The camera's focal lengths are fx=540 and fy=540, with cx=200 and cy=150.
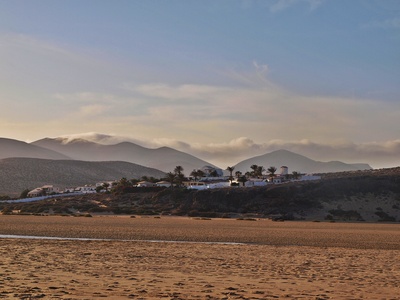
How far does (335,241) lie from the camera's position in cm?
3453

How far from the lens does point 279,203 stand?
74312 millimetres

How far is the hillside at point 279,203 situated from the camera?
6975cm

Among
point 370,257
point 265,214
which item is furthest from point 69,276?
point 265,214

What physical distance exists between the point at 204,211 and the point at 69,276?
60.3 metres

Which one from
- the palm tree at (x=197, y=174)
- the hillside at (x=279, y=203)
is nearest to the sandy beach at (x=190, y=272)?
the hillside at (x=279, y=203)

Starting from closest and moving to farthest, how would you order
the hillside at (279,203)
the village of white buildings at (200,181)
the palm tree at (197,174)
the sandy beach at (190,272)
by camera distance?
1. the sandy beach at (190,272)
2. the hillside at (279,203)
3. the village of white buildings at (200,181)
4. the palm tree at (197,174)

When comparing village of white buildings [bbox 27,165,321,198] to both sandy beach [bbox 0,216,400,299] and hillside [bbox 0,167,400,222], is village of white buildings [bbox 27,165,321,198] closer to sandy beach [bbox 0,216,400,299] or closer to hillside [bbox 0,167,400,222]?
hillside [bbox 0,167,400,222]

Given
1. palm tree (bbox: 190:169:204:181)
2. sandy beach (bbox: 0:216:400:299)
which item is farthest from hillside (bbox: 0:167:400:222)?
palm tree (bbox: 190:169:204:181)

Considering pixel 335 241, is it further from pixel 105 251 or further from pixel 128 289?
pixel 128 289

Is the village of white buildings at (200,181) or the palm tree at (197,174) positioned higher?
the palm tree at (197,174)

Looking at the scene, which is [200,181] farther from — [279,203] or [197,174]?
[279,203]

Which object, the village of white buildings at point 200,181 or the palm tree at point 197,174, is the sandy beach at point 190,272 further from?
the palm tree at point 197,174

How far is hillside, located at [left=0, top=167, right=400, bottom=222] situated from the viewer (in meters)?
69.8

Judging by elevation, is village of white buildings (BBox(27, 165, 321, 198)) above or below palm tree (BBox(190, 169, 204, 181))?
below
